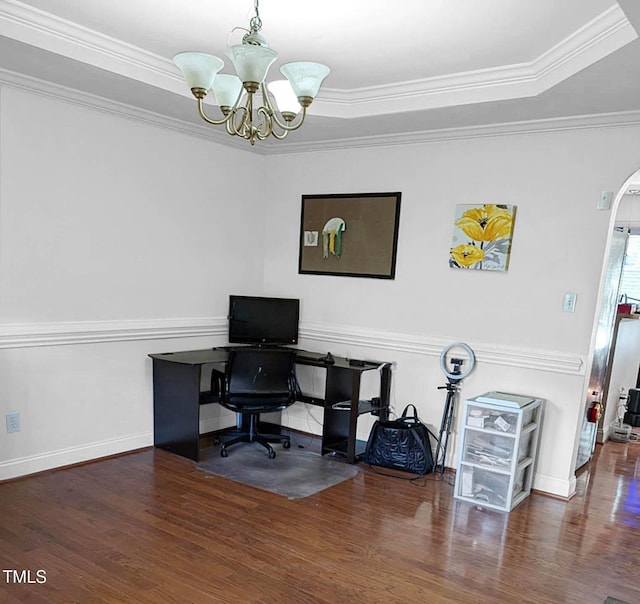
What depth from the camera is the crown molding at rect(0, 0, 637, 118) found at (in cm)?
245

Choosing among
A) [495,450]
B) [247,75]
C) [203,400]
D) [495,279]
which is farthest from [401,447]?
[247,75]

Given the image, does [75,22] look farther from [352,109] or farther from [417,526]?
[417,526]

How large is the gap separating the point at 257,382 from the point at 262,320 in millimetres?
749

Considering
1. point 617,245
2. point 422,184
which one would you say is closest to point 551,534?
point 617,245

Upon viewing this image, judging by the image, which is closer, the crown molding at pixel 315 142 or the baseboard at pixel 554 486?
the crown molding at pixel 315 142

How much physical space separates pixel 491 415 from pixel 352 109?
2.22 m

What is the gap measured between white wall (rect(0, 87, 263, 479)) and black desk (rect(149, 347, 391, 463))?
0.15 meters

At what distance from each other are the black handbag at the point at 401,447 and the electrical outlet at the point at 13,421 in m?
2.33

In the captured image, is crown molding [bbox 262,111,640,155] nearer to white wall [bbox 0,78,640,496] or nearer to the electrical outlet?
white wall [bbox 0,78,640,496]

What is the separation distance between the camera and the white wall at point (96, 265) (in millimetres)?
3195

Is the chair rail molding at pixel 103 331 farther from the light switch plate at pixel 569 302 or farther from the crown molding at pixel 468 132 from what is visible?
the light switch plate at pixel 569 302

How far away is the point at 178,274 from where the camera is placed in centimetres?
410

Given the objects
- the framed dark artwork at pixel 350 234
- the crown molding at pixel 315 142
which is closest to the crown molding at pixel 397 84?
the crown molding at pixel 315 142

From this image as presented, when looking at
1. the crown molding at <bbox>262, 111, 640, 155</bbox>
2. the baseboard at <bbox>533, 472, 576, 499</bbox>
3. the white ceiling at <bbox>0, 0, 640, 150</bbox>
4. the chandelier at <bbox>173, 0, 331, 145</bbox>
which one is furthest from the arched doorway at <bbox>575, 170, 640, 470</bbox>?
the chandelier at <bbox>173, 0, 331, 145</bbox>
